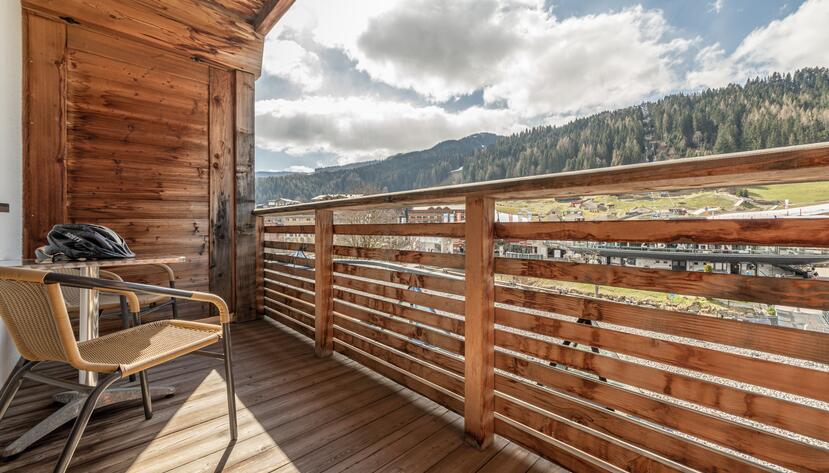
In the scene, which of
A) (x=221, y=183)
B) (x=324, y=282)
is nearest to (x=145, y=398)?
(x=324, y=282)

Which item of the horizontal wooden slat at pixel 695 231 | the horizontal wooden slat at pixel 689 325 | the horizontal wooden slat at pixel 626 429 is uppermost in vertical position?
the horizontal wooden slat at pixel 695 231

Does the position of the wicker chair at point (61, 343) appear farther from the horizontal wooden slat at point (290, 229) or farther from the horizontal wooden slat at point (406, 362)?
the horizontal wooden slat at point (290, 229)

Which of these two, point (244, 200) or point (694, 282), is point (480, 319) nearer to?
point (694, 282)

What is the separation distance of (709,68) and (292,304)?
9.32 metres

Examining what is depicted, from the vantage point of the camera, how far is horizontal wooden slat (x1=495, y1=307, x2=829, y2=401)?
2.87 feet

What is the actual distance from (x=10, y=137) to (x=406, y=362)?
2874mm

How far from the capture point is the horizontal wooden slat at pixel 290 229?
2.83 meters

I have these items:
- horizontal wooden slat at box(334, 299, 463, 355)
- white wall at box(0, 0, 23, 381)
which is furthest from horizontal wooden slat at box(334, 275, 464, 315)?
white wall at box(0, 0, 23, 381)

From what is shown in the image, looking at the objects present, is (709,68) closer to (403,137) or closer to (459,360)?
(459,360)

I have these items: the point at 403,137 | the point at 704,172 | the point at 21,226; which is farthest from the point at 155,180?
the point at 403,137

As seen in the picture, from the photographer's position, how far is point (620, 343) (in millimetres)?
1154

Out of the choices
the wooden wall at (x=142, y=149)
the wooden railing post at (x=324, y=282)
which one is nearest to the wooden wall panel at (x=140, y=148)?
the wooden wall at (x=142, y=149)

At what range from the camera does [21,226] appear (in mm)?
2350

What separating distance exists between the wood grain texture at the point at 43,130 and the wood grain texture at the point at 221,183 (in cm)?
99
